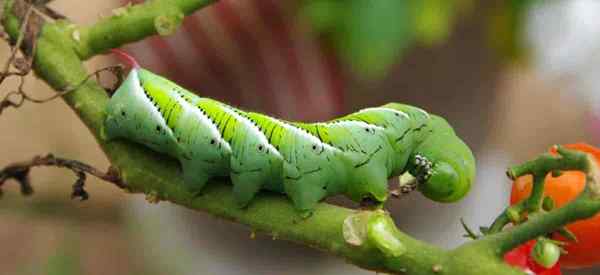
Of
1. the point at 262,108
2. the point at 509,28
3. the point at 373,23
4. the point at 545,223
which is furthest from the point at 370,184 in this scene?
the point at 262,108

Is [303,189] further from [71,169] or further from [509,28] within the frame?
[509,28]

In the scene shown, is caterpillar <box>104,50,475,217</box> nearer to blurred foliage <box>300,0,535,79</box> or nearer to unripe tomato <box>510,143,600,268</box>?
unripe tomato <box>510,143,600,268</box>

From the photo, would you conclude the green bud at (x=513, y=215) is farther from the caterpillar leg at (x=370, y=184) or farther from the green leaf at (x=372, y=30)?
the green leaf at (x=372, y=30)

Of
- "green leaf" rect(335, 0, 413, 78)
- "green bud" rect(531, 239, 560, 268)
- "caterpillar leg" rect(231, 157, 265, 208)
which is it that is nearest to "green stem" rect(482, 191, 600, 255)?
"green bud" rect(531, 239, 560, 268)

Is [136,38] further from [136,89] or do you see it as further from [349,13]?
[349,13]

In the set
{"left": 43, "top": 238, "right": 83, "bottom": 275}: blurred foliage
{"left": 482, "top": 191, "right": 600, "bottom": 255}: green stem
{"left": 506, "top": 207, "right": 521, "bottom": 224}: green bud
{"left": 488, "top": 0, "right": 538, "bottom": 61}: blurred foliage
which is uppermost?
{"left": 482, "top": 191, "right": 600, "bottom": 255}: green stem

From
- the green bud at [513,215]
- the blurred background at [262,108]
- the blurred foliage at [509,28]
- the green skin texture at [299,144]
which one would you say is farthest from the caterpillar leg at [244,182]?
the blurred background at [262,108]

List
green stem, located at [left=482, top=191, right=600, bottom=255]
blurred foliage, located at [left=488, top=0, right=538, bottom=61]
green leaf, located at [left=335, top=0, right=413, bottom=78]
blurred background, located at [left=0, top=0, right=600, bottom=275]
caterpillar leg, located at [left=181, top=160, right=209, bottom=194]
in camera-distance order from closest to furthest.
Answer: green stem, located at [left=482, top=191, right=600, bottom=255] < caterpillar leg, located at [left=181, top=160, right=209, bottom=194] < green leaf, located at [left=335, top=0, right=413, bottom=78] < blurred foliage, located at [left=488, top=0, right=538, bottom=61] < blurred background, located at [left=0, top=0, right=600, bottom=275]

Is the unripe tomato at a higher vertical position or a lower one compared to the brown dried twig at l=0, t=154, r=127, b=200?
higher
